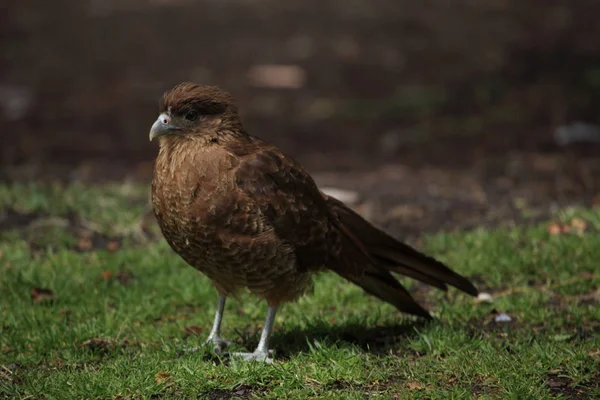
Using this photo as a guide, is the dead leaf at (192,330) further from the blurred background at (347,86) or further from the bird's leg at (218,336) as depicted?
the blurred background at (347,86)

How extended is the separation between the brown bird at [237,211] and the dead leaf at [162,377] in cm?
56

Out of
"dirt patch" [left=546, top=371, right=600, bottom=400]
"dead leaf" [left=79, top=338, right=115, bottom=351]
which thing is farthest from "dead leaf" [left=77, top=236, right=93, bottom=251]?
"dirt patch" [left=546, top=371, right=600, bottom=400]

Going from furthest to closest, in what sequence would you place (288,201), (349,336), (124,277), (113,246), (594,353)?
(113,246), (124,277), (349,336), (288,201), (594,353)

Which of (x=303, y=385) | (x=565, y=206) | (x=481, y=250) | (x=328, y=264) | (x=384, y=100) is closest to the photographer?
(x=303, y=385)

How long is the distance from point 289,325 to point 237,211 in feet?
4.18

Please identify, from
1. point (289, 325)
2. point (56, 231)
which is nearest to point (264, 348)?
point (289, 325)

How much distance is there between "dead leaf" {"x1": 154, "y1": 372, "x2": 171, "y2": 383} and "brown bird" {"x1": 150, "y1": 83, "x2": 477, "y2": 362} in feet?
Answer: 1.85

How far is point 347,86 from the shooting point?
46.7 ft

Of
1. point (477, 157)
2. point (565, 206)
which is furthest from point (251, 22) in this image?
point (565, 206)

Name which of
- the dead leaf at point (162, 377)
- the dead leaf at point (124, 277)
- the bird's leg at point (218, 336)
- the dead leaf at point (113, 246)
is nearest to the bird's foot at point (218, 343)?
the bird's leg at point (218, 336)

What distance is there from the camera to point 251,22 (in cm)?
1728

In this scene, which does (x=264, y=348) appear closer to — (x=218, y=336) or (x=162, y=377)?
(x=218, y=336)

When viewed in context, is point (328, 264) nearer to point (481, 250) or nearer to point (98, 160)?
point (481, 250)

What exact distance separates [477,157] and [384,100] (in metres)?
2.58
